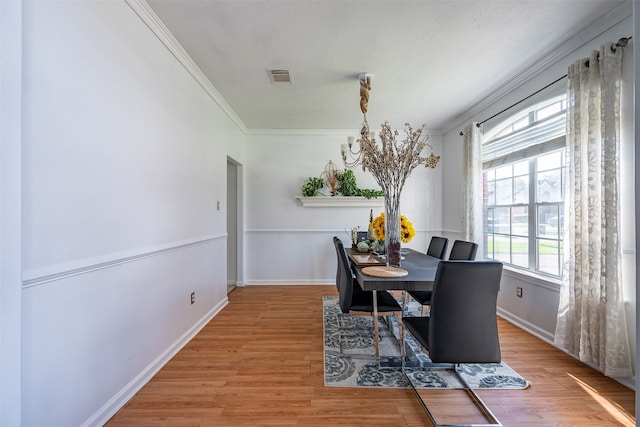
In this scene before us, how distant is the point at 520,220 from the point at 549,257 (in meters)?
0.50

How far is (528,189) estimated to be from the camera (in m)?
2.82

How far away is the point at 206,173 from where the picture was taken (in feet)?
9.73

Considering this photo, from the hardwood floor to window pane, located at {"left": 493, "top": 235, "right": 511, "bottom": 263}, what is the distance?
3.32 feet

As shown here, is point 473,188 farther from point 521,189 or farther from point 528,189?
point 528,189

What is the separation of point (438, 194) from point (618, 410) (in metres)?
3.38

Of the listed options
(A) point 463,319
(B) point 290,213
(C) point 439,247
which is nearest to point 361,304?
(A) point 463,319

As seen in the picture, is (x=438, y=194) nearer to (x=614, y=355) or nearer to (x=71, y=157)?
(x=614, y=355)

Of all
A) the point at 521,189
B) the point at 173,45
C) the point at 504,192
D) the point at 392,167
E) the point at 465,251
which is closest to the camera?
the point at 392,167

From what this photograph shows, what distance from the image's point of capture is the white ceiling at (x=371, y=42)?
1.86m

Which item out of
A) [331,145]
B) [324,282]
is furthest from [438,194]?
[324,282]

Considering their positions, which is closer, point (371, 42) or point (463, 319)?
point (463, 319)

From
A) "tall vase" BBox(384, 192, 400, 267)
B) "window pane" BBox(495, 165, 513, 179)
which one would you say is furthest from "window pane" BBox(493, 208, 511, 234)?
"tall vase" BBox(384, 192, 400, 267)

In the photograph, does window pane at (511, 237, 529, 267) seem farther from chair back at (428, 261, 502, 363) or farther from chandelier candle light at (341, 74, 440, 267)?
chair back at (428, 261, 502, 363)

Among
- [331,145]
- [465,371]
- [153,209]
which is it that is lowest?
[465,371]
